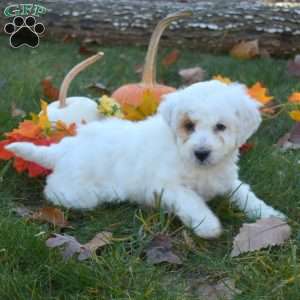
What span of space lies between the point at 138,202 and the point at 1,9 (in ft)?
13.8

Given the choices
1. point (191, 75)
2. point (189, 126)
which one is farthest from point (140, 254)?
point (191, 75)

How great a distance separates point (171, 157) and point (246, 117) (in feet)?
1.28

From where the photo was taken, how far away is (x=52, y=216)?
2910 mm

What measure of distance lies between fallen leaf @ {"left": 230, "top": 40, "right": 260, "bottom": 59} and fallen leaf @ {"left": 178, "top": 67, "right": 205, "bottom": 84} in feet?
2.34

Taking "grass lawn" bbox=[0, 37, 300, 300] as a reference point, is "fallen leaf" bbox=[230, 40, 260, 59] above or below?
above

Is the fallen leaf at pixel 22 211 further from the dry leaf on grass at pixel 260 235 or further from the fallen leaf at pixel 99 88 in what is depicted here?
the fallen leaf at pixel 99 88

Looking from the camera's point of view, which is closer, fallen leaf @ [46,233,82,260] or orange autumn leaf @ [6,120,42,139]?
fallen leaf @ [46,233,82,260]

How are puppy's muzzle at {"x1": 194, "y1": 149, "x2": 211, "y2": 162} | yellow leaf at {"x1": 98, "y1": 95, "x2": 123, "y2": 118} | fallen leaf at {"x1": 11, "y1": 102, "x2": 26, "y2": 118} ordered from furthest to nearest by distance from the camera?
fallen leaf at {"x1": 11, "y1": 102, "x2": 26, "y2": 118} < yellow leaf at {"x1": 98, "y1": 95, "x2": 123, "y2": 118} < puppy's muzzle at {"x1": 194, "y1": 149, "x2": 211, "y2": 162}

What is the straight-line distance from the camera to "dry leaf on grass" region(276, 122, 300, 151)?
3.98m

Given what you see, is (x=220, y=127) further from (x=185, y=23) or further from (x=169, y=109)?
(x=185, y=23)

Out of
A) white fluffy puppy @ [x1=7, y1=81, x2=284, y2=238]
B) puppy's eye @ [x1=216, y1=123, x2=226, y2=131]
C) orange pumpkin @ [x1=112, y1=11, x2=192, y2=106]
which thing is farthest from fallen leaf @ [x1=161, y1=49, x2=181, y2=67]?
puppy's eye @ [x1=216, y1=123, x2=226, y2=131]

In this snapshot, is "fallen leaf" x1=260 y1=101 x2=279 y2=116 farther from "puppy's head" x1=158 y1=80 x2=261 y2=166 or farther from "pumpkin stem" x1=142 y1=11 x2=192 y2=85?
"puppy's head" x1=158 y1=80 x2=261 y2=166

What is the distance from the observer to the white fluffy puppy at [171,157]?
279cm

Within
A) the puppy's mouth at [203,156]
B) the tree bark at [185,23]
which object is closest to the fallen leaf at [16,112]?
the puppy's mouth at [203,156]
